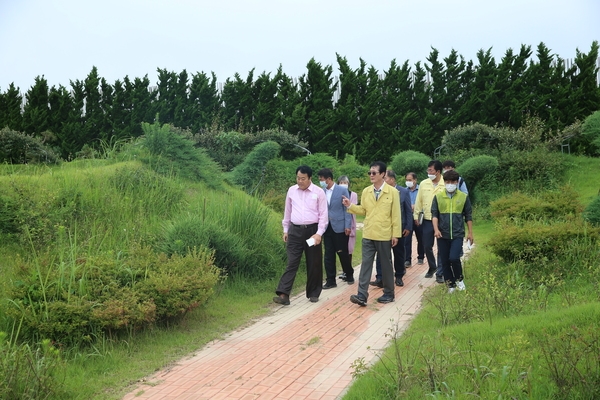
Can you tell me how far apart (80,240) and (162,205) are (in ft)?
8.17

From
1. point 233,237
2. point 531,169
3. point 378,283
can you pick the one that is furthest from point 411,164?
point 233,237

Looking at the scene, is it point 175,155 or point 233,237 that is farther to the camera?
point 175,155

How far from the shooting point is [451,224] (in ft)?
28.4

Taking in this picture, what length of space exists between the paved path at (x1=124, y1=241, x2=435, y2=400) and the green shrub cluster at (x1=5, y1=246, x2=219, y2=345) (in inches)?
28.4

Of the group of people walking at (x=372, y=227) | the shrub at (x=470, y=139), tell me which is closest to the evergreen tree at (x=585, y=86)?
the shrub at (x=470, y=139)

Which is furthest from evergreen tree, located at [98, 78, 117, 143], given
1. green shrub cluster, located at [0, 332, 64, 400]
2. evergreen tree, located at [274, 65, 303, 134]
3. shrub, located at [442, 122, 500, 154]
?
green shrub cluster, located at [0, 332, 64, 400]

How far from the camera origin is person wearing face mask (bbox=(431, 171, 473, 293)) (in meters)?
8.63

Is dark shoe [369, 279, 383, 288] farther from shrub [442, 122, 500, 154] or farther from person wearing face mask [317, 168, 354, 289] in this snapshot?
shrub [442, 122, 500, 154]

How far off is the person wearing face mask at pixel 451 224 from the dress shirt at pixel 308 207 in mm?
1567

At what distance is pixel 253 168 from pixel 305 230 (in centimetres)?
861

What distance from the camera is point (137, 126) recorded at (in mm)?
25562

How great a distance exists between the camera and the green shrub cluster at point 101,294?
20.7 ft

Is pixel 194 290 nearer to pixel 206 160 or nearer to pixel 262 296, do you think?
pixel 262 296

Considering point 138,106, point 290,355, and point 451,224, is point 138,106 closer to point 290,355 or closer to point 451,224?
point 451,224
